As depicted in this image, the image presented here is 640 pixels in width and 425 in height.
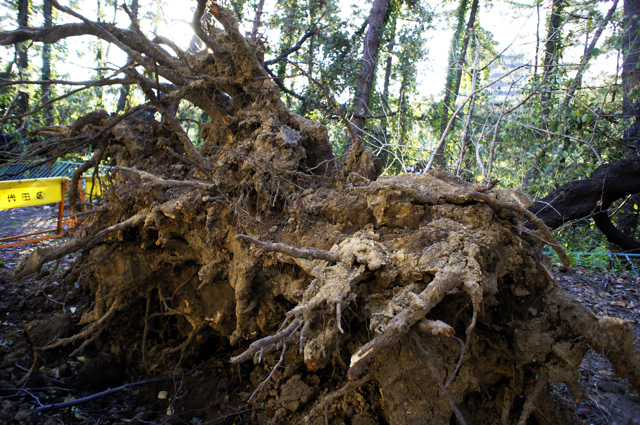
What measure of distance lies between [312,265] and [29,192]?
4174mm

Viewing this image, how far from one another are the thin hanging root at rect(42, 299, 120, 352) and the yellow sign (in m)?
1.95

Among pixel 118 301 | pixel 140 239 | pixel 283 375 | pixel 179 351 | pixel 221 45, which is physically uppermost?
pixel 221 45

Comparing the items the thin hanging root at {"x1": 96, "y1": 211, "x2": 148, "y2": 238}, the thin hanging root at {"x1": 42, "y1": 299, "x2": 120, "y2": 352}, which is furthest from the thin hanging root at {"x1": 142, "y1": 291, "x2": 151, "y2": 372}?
the thin hanging root at {"x1": 96, "y1": 211, "x2": 148, "y2": 238}

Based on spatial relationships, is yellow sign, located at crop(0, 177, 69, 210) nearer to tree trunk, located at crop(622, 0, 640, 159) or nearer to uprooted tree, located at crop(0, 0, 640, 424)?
uprooted tree, located at crop(0, 0, 640, 424)

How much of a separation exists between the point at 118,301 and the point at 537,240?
3706 millimetres

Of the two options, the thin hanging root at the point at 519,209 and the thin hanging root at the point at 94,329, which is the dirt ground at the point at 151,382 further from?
the thin hanging root at the point at 519,209

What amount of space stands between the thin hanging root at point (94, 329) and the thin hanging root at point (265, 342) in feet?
8.22

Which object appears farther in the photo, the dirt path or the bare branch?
the bare branch

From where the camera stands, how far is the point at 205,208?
2.99 meters

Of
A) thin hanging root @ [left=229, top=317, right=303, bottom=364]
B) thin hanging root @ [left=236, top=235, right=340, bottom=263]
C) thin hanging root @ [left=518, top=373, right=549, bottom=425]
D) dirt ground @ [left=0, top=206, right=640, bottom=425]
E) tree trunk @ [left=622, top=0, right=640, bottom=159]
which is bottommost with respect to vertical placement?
dirt ground @ [left=0, top=206, right=640, bottom=425]

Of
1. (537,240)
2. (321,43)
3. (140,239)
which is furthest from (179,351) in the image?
(321,43)

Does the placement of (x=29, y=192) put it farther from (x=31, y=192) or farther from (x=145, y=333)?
(x=145, y=333)

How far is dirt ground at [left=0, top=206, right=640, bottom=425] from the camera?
2.34 metres

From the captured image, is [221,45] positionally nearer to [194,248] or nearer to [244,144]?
[244,144]
